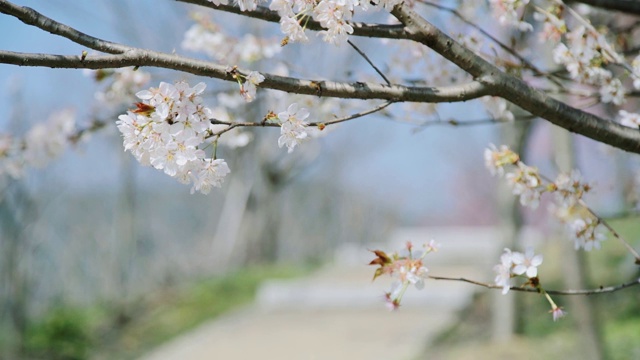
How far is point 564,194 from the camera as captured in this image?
2.28 m

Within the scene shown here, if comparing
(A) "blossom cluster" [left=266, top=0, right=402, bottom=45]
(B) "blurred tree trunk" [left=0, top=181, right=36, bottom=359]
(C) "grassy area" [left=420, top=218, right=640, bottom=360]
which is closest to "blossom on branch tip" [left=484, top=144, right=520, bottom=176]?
(A) "blossom cluster" [left=266, top=0, right=402, bottom=45]

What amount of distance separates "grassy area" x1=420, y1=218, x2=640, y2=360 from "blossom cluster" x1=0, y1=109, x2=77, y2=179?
3.36 meters

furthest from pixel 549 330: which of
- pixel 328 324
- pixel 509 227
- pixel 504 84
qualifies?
pixel 504 84

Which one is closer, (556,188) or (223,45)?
(556,188)

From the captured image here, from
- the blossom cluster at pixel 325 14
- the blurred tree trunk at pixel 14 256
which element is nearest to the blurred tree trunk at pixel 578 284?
the blossom cluster at pixel 325 14

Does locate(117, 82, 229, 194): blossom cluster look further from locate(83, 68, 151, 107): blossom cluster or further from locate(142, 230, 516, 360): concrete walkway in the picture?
locate(142, 230, 516, 360): concrete walkway

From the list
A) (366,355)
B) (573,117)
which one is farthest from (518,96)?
(366,355)

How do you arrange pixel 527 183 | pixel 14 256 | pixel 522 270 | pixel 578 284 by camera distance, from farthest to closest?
pixel 14 256 < pixel 578 284 < pixel 527 183 < pixel 522 270

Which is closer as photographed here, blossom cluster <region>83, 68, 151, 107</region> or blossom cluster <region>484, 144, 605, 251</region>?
blossom cluster <region>484, 144, 605, 251</region>

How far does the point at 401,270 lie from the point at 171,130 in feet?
2.33

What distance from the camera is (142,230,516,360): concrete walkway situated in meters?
5.96

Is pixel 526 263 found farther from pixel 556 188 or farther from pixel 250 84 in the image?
pixel 250 84

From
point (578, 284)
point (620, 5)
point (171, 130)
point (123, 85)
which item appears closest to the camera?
point (171, 130)

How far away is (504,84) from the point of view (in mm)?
1732
